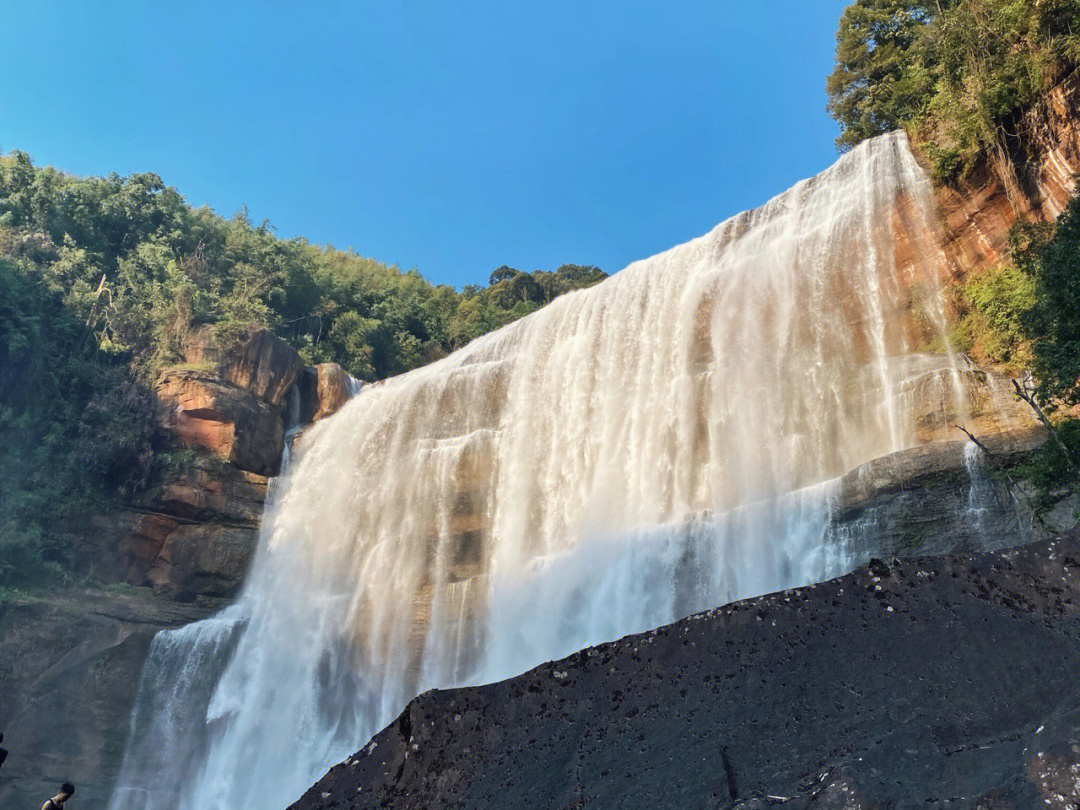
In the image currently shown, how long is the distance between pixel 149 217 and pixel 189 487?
17.7m

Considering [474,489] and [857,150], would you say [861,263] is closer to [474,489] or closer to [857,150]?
[857,150]

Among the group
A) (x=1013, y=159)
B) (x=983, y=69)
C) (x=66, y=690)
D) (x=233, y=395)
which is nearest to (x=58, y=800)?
(x=66, y=690)

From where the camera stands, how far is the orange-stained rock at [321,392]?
3192cm

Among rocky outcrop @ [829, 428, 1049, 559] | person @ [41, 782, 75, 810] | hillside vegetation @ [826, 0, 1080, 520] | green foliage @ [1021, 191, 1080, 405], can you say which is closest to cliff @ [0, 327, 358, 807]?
person @ [41, 782, 75, 810]

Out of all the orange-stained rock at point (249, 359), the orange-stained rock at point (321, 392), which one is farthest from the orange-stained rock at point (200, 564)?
the orange-stained rock at point (321, 392)

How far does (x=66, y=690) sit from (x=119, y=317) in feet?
46.8

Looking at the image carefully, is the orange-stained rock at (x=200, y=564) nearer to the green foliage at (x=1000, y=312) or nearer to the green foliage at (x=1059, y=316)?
the green foliage at (x=1000, y=312)

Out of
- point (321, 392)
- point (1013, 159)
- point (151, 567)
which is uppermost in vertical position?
point (321, 392)

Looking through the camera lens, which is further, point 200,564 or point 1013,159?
point 200,564

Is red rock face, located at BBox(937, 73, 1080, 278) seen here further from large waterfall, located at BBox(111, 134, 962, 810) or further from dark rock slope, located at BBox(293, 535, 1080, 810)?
dark rock slope, located at BBox(293, 535, 1080, 810)

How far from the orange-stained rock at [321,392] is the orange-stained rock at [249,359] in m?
1.10

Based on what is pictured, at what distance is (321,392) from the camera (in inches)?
1272

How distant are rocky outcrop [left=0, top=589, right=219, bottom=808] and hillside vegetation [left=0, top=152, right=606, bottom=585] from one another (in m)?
2.75

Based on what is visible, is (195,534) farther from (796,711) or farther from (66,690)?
(796,711)
